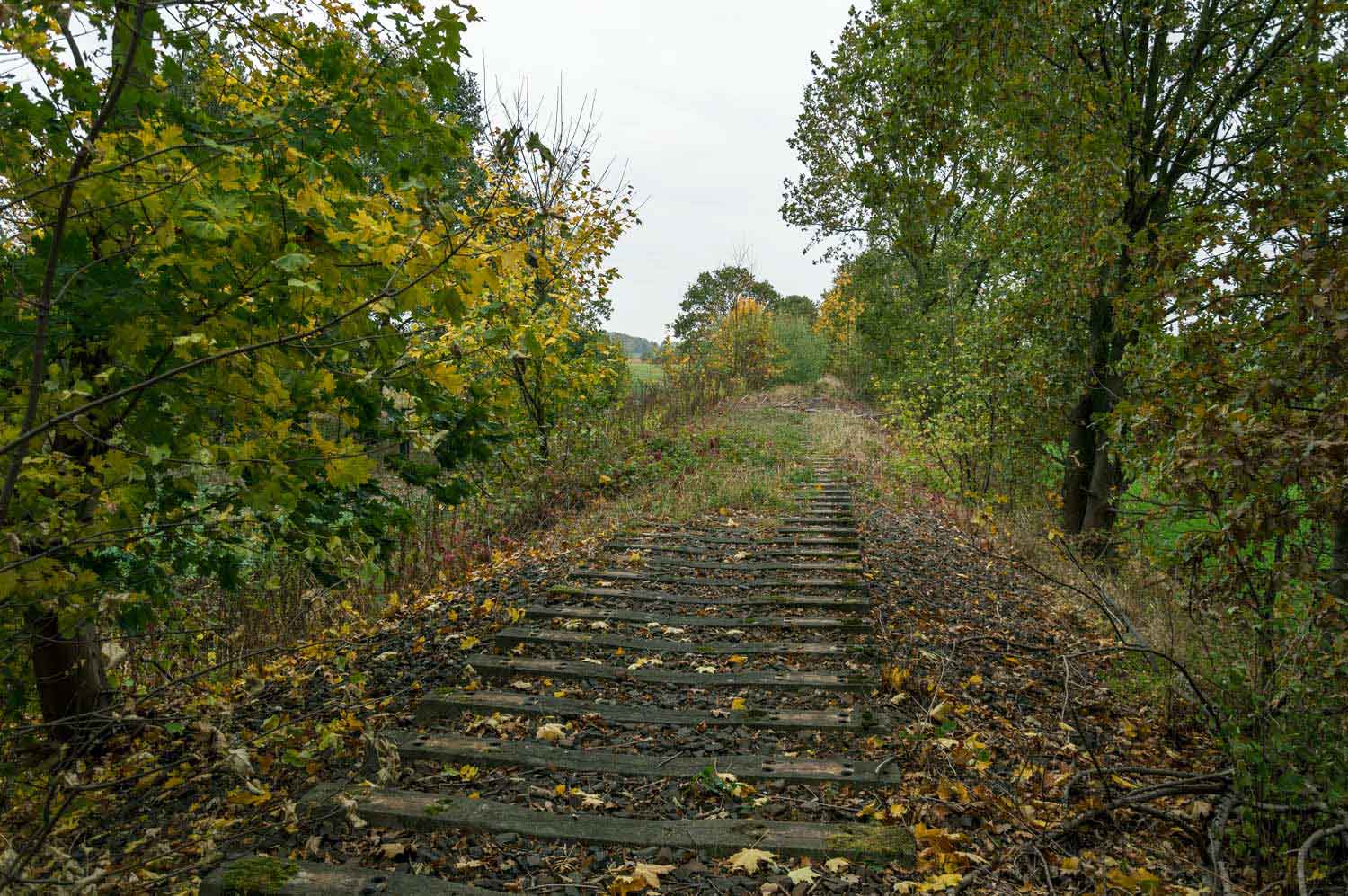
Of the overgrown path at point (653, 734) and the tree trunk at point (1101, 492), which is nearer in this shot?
the overgrown path at point (653, 734)

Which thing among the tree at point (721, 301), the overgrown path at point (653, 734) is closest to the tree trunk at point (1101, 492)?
the overgrown path at point (653, 734)

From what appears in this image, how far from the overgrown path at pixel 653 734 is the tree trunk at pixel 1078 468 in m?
4.19

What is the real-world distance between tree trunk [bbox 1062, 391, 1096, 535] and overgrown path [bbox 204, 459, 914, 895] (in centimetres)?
419

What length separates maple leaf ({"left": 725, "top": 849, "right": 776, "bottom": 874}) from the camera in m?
2.56

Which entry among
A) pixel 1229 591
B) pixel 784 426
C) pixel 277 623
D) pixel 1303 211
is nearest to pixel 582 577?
pixel 277 623

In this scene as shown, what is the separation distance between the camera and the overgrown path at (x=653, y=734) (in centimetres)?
269

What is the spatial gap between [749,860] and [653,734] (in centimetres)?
109

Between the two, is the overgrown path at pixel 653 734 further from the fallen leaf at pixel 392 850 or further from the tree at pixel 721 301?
the tree at pixel 721 301

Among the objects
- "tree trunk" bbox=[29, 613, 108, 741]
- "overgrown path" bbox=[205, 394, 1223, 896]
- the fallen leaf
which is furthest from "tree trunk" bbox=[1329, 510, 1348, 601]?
"tree trunk" bbox=[29, 613, 108, 741]

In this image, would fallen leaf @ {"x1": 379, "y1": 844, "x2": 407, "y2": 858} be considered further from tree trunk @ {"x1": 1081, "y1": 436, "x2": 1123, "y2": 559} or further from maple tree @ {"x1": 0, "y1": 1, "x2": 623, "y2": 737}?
tree trunk @ {"x1": 1081, "y1": 436, "x2": 1123, "y2": 559}

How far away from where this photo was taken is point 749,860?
8.45ft

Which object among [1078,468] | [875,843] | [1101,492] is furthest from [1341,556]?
[1078,468]

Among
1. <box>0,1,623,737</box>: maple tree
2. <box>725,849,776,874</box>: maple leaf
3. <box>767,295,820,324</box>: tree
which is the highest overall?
<box>767,295,820,324</box>: tree

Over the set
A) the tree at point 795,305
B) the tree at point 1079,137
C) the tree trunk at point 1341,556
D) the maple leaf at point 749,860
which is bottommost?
the maple leaf at point 749,860
